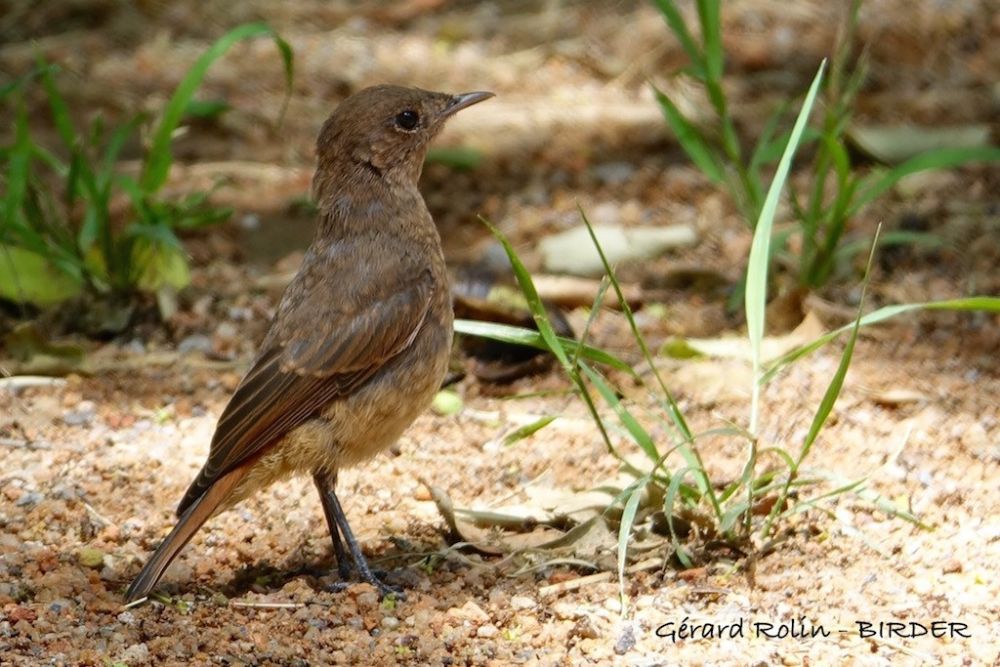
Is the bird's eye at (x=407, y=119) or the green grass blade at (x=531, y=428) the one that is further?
the bird's eye at (x=407, y=119)

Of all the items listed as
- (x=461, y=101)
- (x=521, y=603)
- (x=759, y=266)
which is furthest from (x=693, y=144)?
(x=521, y=603)

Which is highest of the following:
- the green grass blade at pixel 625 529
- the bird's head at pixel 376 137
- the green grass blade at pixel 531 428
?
the bird's head at pixel 376 137

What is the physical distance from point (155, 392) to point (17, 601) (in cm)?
158

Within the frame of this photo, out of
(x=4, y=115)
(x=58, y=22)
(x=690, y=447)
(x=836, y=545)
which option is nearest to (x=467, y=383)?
(x=690, y=447)

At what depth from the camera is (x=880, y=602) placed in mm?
3945

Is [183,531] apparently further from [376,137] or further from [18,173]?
[18,173]

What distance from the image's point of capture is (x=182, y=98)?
5.57 meters

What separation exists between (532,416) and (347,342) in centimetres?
98

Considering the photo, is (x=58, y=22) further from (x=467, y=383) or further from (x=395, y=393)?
(x=395, y=393)

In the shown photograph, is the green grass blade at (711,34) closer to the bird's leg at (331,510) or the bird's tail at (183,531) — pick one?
the bird's leg at (331,510)

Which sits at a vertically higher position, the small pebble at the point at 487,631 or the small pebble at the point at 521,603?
the small pebble at the point at 487,631

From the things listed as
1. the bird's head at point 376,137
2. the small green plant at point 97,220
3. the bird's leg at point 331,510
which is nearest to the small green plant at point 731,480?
the bird's leg at point 331,510

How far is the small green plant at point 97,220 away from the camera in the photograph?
18.2ft

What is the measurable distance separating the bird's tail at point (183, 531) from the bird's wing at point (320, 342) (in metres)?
0.03
